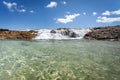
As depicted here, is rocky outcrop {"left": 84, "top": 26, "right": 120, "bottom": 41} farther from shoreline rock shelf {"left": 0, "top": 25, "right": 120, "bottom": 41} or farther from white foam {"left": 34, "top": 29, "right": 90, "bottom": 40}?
white foam {"left": 34, "top": 29, "right": 90, "bottom": 40}

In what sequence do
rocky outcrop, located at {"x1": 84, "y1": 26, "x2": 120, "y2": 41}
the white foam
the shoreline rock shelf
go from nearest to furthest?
rocky outcrop, located at {"x1": 84, "y1": 26, "x2": 120, "y2": 41}
the shoreline rock shelf
the white foam

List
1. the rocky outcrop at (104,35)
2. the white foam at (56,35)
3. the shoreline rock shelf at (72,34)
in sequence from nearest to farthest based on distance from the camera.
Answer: the rocky outcrop at (104,35), the shoreline rock shelf at (72,34), the white foam at (56,35)

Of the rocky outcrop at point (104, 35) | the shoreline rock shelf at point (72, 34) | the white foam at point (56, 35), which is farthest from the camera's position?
the white foam at point (56, 35)

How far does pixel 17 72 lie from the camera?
1308 cm

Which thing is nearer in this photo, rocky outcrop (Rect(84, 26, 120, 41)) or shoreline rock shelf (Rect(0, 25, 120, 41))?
rocky outcrop (Rect(84, 26, 120, 41))

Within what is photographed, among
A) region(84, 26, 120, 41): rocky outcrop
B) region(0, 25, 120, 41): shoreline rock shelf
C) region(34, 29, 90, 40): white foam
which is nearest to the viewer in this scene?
region(84, 26, 120, 41): rocky outcrop

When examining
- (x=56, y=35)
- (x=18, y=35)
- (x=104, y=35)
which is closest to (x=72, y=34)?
(x=56, y=35)

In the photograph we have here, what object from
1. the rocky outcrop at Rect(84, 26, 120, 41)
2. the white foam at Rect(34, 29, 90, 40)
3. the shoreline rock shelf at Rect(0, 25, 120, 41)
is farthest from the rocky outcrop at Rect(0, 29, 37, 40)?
the rocky outcrop at Rect(84, 26, 120, 41)

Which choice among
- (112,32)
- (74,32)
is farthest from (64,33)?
(112,32)

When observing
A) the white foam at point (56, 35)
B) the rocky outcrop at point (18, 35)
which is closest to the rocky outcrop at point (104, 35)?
the white foam at point (56, 35)

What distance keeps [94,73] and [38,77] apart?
412 cm

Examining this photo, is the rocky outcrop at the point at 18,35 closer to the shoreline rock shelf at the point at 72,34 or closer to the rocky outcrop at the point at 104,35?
the shoreline rock shelf at the point at 72,34

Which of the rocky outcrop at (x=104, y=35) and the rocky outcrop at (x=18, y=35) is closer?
the rocky outcrop at (x=104, y=35)

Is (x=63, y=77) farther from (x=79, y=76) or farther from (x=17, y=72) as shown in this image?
(x=17, y=72)
